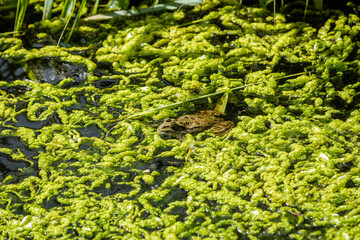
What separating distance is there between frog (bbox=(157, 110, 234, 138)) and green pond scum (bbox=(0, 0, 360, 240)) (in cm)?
6

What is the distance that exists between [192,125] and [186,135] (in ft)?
0.28

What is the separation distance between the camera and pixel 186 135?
2.90 m

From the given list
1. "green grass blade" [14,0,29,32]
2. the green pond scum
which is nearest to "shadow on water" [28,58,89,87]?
the green pond scum

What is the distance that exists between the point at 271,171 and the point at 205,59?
1.51m

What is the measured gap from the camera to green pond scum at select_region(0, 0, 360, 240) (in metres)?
2.24

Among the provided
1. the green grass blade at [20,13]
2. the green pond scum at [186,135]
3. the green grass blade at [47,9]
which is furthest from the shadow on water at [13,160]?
the green grass blade at [47,9]

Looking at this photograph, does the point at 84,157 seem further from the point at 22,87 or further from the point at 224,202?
the point at 22,87

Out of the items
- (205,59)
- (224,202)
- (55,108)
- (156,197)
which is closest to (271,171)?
(224,202)

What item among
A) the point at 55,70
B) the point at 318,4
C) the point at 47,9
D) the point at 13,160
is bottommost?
the point at 13,160

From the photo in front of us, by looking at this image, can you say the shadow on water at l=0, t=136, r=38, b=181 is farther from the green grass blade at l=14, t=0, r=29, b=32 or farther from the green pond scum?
the green grass blade at l=14, t=0, r=29, b=32

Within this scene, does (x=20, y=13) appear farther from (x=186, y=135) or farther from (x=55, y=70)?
(x=186, y=135)

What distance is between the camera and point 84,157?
2729 mm

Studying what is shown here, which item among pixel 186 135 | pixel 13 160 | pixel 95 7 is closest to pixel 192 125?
pixel 186 135

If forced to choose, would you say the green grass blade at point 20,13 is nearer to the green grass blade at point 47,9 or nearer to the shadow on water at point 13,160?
the green grass blade at point 47,9
